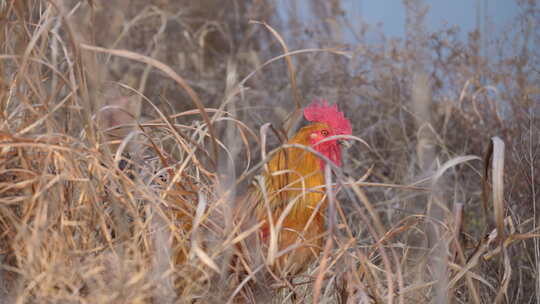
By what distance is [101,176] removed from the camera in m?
1.22

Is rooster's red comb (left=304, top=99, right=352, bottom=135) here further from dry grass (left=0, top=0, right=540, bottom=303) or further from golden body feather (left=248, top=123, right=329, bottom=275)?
dry grass (left=0, top=0, right=540, bottom=303)

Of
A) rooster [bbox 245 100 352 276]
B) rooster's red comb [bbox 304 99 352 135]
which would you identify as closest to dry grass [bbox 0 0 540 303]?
rooster [bbox 245 100 352 276]

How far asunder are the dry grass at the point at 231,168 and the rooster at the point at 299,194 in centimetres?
6

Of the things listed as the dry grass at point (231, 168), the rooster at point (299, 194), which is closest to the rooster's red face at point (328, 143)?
the rooster at point (299, 194)

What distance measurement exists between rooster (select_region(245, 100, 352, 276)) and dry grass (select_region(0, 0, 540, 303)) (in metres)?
0.06

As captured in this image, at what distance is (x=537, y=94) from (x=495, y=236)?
0.92 metres

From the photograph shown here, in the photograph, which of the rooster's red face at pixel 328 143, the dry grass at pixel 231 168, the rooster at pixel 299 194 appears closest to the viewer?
the dry grass at pixel 231 168

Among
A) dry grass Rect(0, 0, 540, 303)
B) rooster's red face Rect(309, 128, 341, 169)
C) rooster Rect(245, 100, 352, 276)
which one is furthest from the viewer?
rooster's red face Rect(309, 128, 341, 169)

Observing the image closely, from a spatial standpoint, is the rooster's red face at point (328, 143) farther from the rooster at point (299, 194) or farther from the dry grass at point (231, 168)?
the dry grass at point (231, 168)

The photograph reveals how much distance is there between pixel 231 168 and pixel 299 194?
160 mm

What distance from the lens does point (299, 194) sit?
121cm

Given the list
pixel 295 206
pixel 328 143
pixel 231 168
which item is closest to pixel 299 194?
pixel 231 168

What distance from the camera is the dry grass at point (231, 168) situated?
1.10m

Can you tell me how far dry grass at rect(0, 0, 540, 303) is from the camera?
1.10m
